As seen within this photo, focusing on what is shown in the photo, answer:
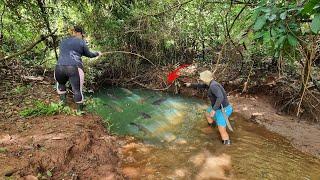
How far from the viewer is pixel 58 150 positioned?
493 cm

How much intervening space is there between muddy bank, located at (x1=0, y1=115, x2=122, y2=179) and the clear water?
53 cm

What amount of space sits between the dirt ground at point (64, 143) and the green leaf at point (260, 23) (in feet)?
9.60

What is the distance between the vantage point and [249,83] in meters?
9.54

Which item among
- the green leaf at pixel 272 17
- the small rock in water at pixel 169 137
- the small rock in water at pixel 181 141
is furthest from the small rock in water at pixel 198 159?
the green leaf at pixel 272 17

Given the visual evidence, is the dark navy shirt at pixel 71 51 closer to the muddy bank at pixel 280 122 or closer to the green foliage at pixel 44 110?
the green foliage at pixel 44 110

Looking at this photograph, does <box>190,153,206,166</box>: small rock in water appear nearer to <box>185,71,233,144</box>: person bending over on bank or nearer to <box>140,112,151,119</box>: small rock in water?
<box>185,71,233,144</box>: person bending over on bank

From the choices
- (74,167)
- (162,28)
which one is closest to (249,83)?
(162,28)

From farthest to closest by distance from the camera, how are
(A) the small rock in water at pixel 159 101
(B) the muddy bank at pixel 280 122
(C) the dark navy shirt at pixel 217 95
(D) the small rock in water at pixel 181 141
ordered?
(A) the small rock in water at pixel 159 101
(B) the muddy bank at pixel 280 122
(D) the small rock in water at pixel 181 141
(C) the dark navy shirt at pixel 217 95

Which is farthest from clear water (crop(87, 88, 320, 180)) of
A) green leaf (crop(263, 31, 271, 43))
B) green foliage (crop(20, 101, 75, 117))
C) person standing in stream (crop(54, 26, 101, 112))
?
green leaf (crop(263, 31, 271, 43))

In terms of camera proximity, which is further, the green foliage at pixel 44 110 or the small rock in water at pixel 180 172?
the green foliage at pixel 44 110

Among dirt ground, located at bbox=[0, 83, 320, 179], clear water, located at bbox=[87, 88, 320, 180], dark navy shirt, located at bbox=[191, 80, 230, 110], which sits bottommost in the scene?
clear water, located at bbox=[87, 88, 320, 180]

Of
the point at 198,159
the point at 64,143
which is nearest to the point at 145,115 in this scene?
the point at 198,159

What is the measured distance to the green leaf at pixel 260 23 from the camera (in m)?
3.28

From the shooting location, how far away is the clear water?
210 inches
